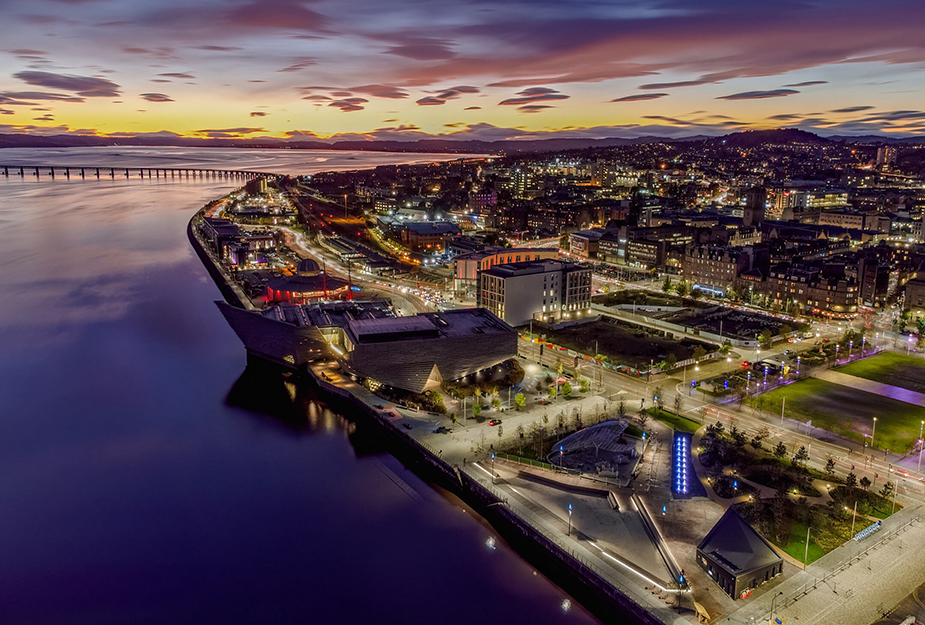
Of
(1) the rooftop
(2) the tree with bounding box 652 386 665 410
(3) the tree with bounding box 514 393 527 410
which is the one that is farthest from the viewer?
(2) the tree with bounding box 652 386 665 410

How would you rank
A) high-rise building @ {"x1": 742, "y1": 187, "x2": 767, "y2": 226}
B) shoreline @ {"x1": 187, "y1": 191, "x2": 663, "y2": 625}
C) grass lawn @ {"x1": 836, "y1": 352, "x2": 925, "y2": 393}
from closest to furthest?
1. shoreline @ {"x1": 187, "y1": 191, "x2": 663, "y2": 625}
2. grass lawn @ {"x1": 836, "y1": 352, "x2": 925, "y2": 393}
3. high-rise building @ {"x1": 742, "y1": 187, "x2": 767, "y2": 226}

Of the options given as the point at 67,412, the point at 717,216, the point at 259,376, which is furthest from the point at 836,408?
the point at 717,216

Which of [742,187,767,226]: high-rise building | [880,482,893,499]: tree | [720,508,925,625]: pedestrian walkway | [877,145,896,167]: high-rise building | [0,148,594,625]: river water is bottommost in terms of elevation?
[0,148,594,625]: river water

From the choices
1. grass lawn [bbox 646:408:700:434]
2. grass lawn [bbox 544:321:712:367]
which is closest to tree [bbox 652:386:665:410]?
grass lawn [bbox 646:408:700:434]

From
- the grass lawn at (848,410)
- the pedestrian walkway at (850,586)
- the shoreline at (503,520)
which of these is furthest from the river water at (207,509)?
the grass lawn at (848,410)

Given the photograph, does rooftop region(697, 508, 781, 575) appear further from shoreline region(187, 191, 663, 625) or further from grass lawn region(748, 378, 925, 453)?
grass lawn region(748, 378, 925, 453)

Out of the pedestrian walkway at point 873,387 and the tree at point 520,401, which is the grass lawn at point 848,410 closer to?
the pedestrian walkway at point 873,387

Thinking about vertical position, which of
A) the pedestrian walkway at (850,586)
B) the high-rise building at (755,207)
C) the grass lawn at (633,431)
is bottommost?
the pedestrian walkway at (850,586)
